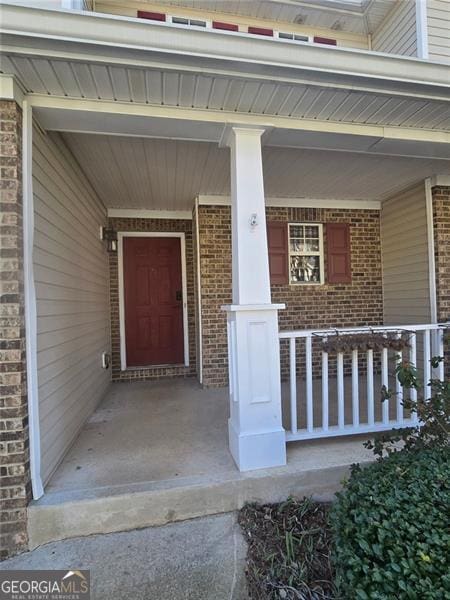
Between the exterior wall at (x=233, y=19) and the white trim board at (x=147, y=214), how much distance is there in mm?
2242

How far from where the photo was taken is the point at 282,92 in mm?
2092

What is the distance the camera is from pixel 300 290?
4.74m

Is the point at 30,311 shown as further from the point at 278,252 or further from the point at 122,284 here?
the point at 278,252

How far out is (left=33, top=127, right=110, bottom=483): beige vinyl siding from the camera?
2.18 meters

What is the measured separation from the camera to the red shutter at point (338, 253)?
15.7 feet

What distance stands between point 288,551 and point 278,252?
141 inches

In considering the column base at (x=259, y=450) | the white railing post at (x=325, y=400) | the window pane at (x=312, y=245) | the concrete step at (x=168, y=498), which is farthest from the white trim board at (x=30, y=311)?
the window pane at (x=312, y=245)

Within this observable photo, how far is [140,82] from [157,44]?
9.8 inches

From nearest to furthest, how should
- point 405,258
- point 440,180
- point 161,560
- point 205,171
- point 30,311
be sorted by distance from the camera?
point 161,560 → point 30,311 → point 205,171 → point 440,180 → point 405,258

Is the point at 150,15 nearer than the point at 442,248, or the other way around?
the point at 150,15

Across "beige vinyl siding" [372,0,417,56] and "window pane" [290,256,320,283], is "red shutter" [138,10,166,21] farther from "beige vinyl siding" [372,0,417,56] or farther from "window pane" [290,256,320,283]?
"window pane" [290,256,320,283]

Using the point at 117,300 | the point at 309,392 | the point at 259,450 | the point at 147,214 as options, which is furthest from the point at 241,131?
the point at 117,300

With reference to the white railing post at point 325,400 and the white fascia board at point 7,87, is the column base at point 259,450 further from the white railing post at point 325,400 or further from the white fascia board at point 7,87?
the white fascia board at point 7,87

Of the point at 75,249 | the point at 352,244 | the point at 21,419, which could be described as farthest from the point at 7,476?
the point at 352,244
